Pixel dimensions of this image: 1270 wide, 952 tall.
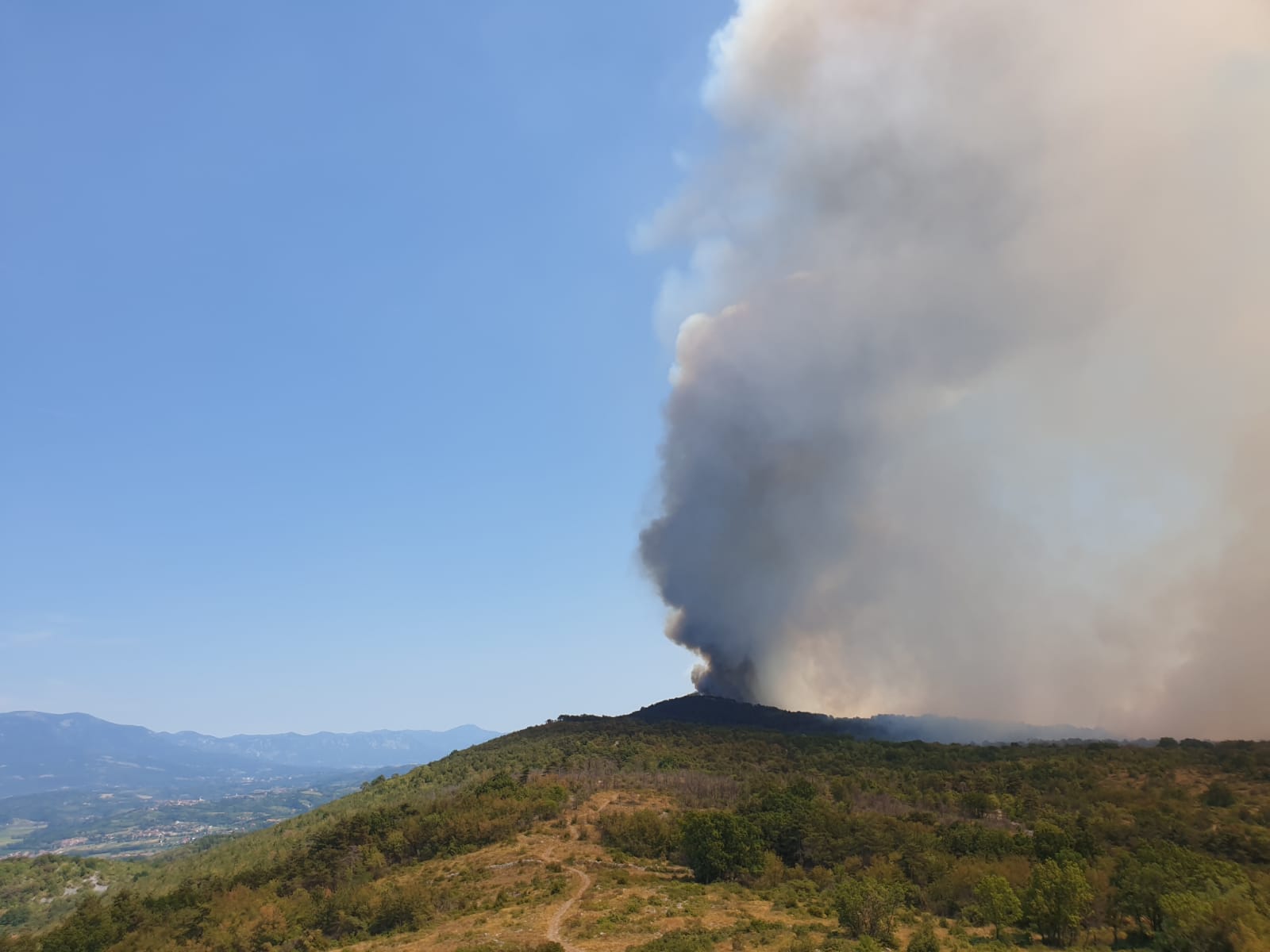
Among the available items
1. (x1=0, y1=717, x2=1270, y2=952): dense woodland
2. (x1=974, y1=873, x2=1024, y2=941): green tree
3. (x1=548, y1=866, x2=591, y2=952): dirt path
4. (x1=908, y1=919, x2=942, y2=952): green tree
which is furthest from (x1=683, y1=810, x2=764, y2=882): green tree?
(x1=974, y1=873, x2=1024, y2=941): green tree

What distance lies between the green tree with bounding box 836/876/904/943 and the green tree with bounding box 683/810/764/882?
1752 centimetres

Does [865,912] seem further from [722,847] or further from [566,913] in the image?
[566,913]

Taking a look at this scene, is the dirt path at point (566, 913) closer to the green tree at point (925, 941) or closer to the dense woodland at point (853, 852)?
the dense woodland at point (853, 852)

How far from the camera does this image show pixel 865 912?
39281 mm

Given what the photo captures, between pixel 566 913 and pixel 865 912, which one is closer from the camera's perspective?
pixel 865 912

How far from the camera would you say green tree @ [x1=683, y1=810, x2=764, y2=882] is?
57.9 metres

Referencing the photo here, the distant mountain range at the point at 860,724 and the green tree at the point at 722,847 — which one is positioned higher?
the distant mountain range at the point at 860,724

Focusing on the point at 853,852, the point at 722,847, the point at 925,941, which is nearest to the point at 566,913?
the point at 722,847

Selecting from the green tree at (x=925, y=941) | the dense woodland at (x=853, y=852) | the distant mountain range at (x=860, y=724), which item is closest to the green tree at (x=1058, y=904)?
the dense woodland at (x=853, y=852)

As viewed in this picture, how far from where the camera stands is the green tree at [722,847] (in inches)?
2281

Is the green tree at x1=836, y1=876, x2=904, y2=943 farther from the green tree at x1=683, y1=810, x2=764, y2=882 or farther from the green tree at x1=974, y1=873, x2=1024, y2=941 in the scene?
the green tree at x1=683, y1=810, x2=764, y2=882

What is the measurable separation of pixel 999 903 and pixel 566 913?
2827 cm

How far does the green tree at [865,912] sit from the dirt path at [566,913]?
15.8 metres

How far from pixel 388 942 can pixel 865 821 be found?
1587 inches
